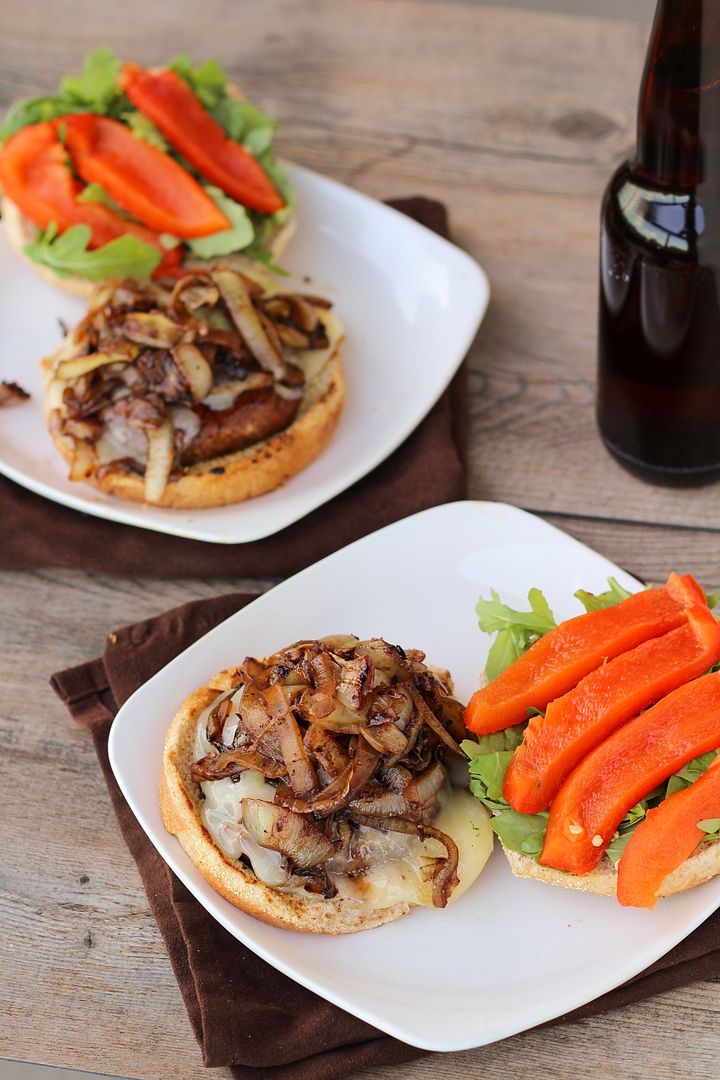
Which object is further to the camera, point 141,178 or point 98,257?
point 141,178

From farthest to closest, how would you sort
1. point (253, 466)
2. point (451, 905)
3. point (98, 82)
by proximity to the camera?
point (98, 82)
point (253, 466)
point (451, 905)

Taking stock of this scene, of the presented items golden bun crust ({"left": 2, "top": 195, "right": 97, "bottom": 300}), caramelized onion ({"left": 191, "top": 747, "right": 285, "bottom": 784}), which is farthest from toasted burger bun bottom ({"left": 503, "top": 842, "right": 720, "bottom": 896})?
golden bun crust ({"left": 2, "top": 195, "right": 97, "bottom": 300})

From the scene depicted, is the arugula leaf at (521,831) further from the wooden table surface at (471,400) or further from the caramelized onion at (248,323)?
the caramelized onion at (248,323)

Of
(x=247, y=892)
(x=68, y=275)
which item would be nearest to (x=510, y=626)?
(x=247, y=892)

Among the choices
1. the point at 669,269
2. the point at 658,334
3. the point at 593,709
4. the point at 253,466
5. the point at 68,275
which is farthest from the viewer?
the point at 68,275

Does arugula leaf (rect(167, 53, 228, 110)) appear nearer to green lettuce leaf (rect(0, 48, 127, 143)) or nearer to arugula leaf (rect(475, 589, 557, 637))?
green lettuce leaf (rect(0, 48, 127, 143))

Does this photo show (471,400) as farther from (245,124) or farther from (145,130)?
(145,130)

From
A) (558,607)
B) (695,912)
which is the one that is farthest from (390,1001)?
(558,607)
